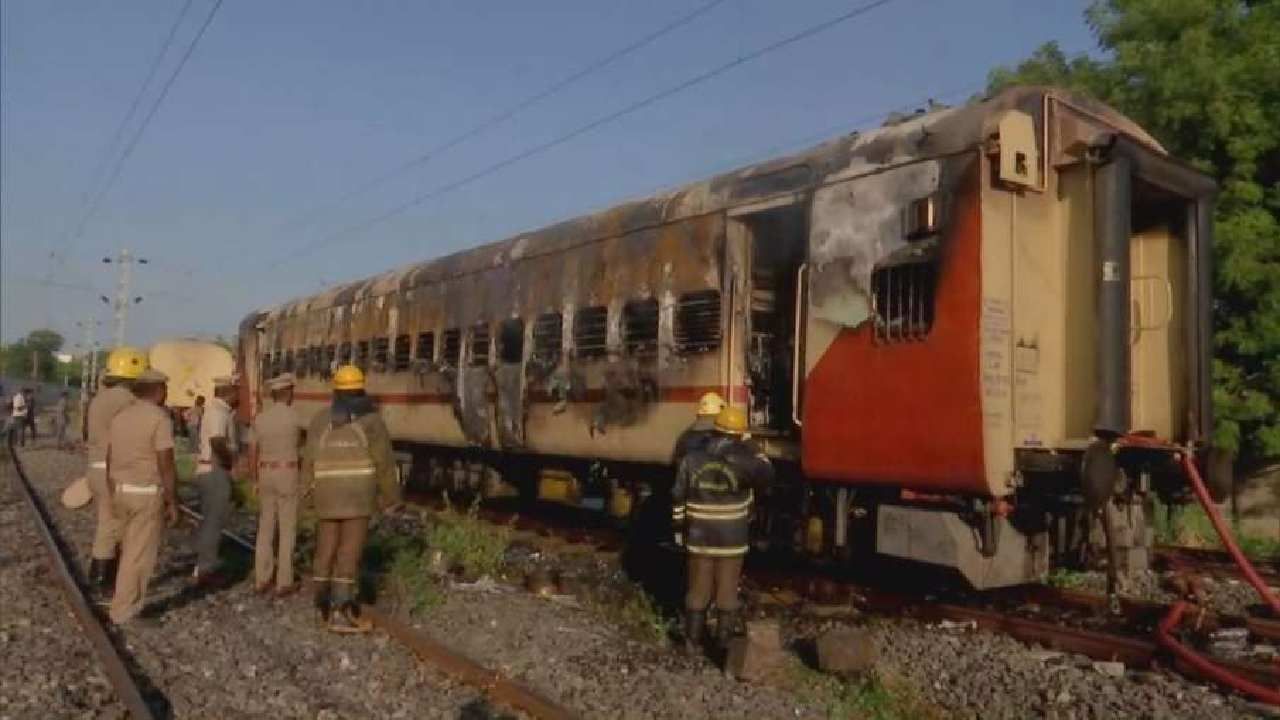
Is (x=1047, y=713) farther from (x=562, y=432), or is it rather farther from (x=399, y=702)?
(x=562, y=432)

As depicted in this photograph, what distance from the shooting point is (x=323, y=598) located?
7793mm

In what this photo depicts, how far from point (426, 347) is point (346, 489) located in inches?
263

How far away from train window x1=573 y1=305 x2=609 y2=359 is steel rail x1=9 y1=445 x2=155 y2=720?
4.74m

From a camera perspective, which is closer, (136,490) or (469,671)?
(469,671)

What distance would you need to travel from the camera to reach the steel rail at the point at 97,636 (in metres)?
5.42

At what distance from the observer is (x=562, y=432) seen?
1080cm

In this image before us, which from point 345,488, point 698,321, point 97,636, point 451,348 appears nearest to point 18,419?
point 451,348

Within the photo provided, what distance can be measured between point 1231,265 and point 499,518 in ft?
30.9

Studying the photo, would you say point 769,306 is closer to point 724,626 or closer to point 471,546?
point 724,626

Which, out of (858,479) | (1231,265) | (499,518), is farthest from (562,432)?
(1231,265)

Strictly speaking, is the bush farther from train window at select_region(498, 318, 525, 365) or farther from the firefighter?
the firefighter

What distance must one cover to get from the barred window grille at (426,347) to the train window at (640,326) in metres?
4.56

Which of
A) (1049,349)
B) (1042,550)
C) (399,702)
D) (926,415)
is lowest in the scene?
(399,702)

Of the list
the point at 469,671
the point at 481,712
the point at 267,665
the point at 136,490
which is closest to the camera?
the point at 481,712
